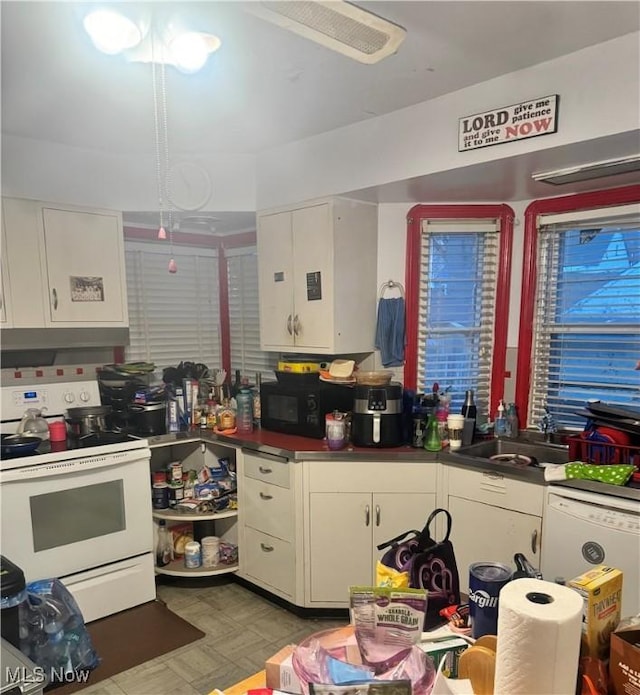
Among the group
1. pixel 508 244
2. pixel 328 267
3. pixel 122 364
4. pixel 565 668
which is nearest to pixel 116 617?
pixel 122 364

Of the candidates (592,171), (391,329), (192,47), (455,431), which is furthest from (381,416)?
(192,47)

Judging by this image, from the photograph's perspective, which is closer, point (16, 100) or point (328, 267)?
point (16, 100)

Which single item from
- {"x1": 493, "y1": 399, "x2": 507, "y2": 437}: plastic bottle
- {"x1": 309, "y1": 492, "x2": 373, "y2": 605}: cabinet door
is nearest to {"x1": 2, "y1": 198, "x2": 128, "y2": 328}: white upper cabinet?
{"x1": 309, "y1": 492, "x2": 373, "y2": 605}: cabinet door

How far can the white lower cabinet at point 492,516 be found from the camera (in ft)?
7.63

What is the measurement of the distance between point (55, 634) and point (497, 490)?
211 cm

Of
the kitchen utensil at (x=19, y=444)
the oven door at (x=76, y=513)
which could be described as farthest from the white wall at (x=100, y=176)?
the oven door at (x=76, y=513)

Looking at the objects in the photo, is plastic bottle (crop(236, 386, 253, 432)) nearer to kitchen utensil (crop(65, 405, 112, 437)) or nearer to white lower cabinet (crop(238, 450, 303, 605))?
Answer: white lower cabinet (crop(238, 450, 303, 605))

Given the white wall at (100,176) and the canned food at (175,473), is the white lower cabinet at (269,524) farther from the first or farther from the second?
the white wall at (100,176)

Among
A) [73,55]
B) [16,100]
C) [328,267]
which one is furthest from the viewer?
[328,267]

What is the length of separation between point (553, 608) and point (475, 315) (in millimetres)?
2423

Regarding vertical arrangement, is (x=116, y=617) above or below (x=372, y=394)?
below

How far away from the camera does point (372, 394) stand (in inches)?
106

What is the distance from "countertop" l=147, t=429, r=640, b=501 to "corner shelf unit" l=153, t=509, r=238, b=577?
0.42 meters

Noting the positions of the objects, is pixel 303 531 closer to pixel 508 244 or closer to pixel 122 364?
pixel 122 364
